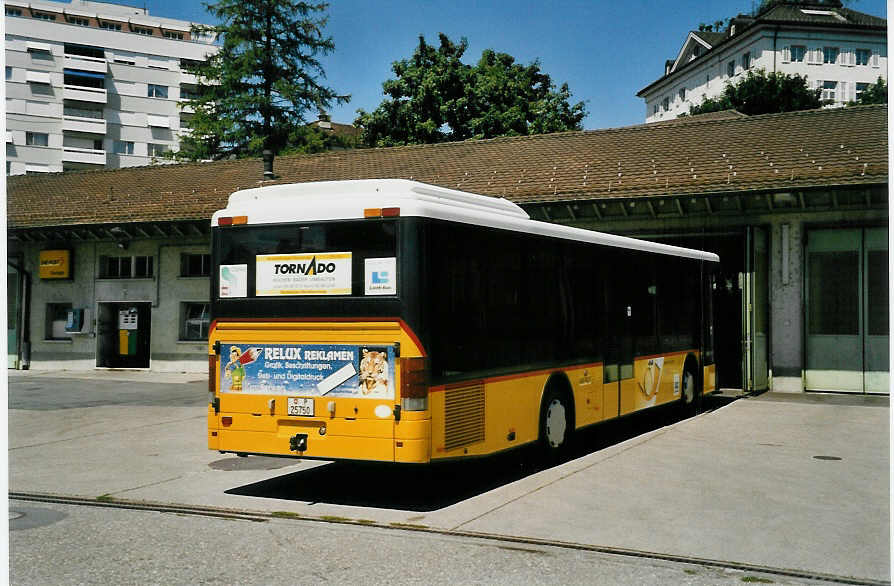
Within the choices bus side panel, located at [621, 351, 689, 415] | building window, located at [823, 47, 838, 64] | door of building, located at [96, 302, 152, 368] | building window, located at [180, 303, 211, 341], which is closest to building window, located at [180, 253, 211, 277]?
building window, located at [180, 303, 211, 341]

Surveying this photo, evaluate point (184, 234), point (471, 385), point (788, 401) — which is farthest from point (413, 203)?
point (184, 234)

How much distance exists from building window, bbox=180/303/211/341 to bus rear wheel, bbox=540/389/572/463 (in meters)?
17.5

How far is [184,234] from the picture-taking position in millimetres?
26859

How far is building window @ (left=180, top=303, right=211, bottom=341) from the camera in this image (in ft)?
88.5

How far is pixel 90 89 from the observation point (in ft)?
273

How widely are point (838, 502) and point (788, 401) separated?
30.7 ft

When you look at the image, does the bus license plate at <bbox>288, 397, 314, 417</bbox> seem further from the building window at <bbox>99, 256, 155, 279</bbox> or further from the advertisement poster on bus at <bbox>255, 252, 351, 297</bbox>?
the building window at <bbox>99, 256, 155, 279</bbox>

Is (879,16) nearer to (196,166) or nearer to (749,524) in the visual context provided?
(749,524)

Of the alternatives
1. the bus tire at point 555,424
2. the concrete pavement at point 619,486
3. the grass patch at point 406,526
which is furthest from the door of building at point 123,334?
the grass patch at point 406,526

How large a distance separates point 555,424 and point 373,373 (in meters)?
3.10

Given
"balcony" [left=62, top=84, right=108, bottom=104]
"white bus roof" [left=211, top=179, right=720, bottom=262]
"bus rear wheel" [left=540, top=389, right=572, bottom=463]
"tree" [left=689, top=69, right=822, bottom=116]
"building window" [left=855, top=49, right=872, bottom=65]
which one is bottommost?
"bus rear wheel" [left=540, top=389, right=572, bottom=463]

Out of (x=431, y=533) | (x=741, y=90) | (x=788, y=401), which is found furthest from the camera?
(x=741, y=90)

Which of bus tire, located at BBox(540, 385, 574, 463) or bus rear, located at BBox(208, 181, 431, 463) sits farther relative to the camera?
bus tire, located at BBox(540, 385, 574, 463)

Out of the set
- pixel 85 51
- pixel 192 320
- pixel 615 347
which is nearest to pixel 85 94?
pixel 85 51
